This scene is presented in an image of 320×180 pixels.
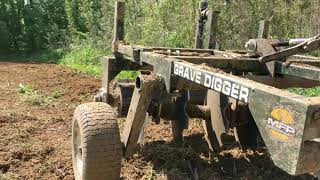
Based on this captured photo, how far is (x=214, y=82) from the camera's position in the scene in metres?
2.96

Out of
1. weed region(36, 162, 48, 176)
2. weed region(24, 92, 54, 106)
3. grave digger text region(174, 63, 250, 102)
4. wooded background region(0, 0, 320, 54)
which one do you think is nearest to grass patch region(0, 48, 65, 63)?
wooded background region(0, 0, 320, 54)

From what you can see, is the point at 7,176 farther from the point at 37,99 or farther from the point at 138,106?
the point at 37,99

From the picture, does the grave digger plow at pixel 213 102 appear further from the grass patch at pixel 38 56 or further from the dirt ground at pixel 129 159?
the grass patch at pixel 38 56

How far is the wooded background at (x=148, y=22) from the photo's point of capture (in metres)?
9.82

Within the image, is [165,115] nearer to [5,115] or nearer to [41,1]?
[5,115]

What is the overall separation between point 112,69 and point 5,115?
2.28 meters

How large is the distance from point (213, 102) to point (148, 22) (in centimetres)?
710

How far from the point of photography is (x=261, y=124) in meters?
2.46

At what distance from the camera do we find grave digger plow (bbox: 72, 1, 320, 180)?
2.30 meters

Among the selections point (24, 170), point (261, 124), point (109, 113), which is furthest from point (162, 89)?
point (24, 170)

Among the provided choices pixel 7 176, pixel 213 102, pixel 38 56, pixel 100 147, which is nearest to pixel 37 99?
pixel 7 176

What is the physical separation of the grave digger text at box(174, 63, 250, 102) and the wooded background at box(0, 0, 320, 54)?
618cm

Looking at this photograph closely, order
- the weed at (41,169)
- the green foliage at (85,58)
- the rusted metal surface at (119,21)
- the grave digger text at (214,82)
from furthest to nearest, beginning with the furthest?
the green foliage at (85,58), the rusted metal surface at (119,21), the weed at (41,169), the grave digger text at (214,82)

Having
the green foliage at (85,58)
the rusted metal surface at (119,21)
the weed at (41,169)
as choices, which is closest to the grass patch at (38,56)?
the green foliage at (85,58)
